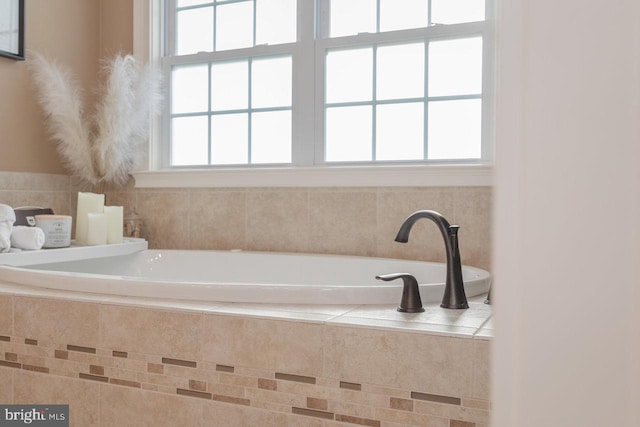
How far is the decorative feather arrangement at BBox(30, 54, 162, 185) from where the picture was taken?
286cm

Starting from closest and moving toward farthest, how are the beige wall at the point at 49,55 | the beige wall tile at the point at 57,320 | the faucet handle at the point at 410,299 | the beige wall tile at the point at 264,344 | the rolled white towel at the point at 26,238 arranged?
the beige wall tile at the point at 264,344, the faucet handle at the point at 410,299, the beige wall tile at the point at 57,320, the rolled white towel at the point at 26,238, the beige wall at the point at 49,55

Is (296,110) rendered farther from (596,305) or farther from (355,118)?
(596,305)

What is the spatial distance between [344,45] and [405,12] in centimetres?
31

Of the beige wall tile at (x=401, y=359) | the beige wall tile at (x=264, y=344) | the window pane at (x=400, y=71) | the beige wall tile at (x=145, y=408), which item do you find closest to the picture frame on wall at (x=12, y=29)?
the window pane at (x=400, y=71)

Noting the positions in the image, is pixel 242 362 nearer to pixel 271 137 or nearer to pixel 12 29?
pixel 271 137

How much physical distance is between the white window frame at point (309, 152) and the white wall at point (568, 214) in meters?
2.05

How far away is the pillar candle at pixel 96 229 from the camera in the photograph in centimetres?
265

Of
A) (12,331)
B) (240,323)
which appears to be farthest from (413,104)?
(12,331)

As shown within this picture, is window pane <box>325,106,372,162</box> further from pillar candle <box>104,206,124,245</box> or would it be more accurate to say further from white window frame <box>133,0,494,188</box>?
pillar candle <box>104,206,124,245</box>

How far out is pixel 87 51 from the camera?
127 inches

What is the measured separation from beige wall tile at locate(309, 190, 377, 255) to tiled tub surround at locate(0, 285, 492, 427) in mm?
999

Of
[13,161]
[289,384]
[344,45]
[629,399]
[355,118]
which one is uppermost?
[344,45]

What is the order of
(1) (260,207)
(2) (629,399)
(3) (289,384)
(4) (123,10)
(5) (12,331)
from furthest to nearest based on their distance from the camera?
(4) (123,10), (1) (260,207), (5) (12,331), (3) (289,384), (2) (629,399)

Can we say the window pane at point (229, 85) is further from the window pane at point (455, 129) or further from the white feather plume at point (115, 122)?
the window pane at point (455, 129)
